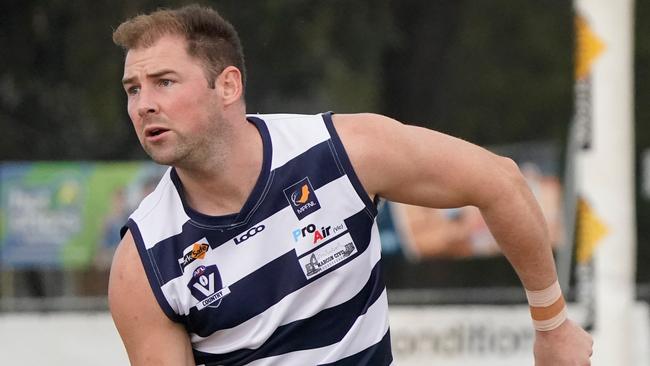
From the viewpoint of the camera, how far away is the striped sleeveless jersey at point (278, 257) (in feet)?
12.5

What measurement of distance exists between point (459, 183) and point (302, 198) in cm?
46

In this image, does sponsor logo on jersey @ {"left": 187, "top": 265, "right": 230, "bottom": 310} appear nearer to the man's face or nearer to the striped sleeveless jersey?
the striped sleeveless jersey

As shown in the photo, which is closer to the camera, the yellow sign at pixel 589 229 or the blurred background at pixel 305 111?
the yellow sign at pixel 589 229

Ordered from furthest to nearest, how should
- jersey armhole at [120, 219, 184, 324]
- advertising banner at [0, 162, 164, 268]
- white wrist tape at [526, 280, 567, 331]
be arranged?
1. advertising banner at [0, 162, 164, 268]
2. white wrist tape at [526, 280, 567, 331]
3. jersey armhole at [120, 219, 184, 324]

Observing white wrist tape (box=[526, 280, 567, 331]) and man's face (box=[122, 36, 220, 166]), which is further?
white wrist tape (box=[526, 280, 567, 331])

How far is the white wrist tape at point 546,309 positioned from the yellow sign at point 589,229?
9.56ft

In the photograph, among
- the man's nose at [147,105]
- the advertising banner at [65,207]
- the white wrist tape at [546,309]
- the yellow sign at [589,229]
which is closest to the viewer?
the man's nose at [147,105]

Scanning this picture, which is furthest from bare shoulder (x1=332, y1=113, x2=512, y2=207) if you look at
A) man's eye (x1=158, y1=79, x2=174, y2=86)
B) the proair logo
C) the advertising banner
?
the advertising banner

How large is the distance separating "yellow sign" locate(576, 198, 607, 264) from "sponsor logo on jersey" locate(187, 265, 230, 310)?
3.47 meters

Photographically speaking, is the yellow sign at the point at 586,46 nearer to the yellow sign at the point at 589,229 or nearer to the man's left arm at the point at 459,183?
the yellow sign at the point at 589,229

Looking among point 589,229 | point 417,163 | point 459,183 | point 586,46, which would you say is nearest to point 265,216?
point 417,163

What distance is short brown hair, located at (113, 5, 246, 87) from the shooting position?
3789 millimetres

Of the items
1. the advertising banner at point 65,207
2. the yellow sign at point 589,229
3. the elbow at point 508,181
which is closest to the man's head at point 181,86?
the elbow at point 508,181

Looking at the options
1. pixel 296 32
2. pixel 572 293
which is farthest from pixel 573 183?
pixel 296 32
